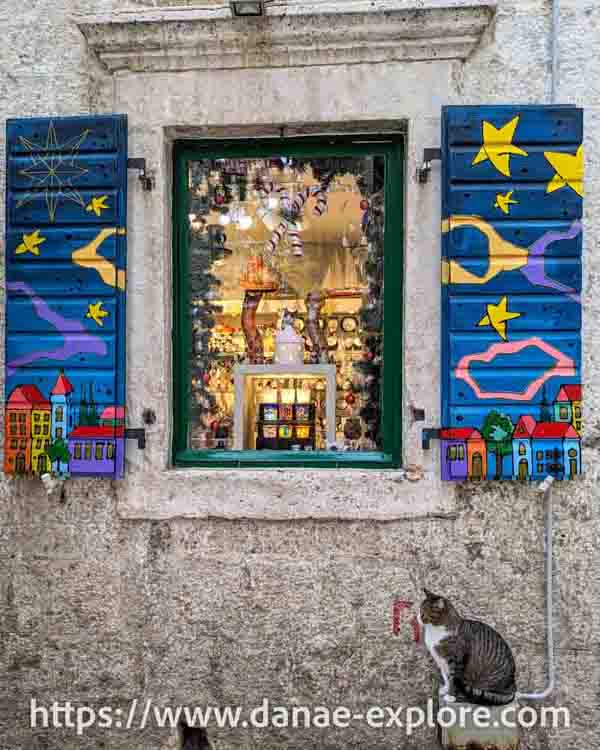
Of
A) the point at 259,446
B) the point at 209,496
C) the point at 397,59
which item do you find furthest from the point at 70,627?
the point at 397,59

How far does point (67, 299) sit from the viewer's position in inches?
168

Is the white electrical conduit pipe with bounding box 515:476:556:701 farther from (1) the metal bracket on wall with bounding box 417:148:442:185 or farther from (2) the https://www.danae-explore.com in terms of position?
(1) the metal bracket on wall with bounding box 417:148:442:185

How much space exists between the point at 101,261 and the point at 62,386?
0.70 meters

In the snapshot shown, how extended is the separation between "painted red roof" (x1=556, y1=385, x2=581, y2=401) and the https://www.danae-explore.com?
1608 millimetres

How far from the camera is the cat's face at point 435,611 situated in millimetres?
3746

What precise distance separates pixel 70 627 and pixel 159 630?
19.3 inches

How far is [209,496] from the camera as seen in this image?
428cm

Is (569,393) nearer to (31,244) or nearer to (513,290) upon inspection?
(513,290)

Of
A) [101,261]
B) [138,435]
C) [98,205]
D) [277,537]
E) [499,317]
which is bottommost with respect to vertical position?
[277,537]

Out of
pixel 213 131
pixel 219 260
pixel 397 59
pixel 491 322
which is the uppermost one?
pixel 397 59

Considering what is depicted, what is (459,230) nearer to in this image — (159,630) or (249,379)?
(249,379)

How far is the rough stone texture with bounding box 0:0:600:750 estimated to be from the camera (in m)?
4.18

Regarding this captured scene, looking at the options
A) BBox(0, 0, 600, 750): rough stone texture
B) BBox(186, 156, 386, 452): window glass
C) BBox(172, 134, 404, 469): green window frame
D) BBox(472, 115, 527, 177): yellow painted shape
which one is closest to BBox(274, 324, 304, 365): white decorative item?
BBox(186, 156, 386, 452): window glass

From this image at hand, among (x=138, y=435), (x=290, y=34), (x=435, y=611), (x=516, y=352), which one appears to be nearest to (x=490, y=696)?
(x=435, y=611)
